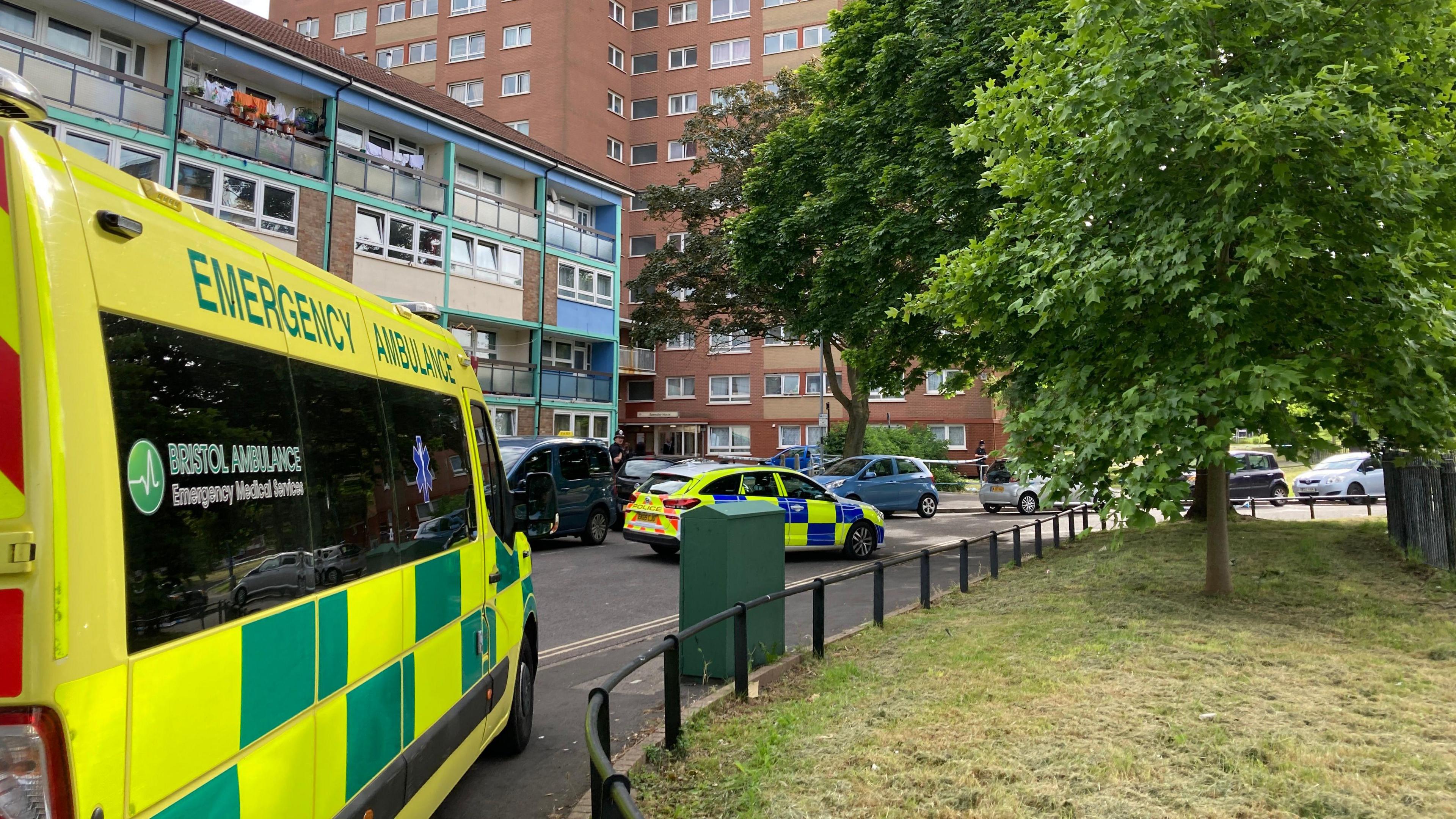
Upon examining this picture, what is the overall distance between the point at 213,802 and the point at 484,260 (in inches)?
1144

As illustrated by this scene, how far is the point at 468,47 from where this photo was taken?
1900 inches

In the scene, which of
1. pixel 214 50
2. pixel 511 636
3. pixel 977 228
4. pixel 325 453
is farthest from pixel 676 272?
pixel 325 453

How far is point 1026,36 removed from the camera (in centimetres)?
948

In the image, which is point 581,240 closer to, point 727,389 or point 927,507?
point 927,507

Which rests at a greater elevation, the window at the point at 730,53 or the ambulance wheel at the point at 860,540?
the window at the point at 730,53

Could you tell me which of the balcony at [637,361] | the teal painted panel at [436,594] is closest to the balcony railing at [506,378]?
the balcony at [637,361]

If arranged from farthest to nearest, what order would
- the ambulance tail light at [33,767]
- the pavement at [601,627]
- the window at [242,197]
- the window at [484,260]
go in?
the window at [484,260] < the window at [242,197] < the pavement at [601,627] < the ambulance tail light at [33,767]

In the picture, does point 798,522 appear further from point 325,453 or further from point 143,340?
point 143,340

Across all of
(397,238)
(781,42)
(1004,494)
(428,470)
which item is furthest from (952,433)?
(428,470)

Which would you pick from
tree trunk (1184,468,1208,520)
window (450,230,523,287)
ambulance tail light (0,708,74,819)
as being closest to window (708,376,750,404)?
window (450,230,523,287)

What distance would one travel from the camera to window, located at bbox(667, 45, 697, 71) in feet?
167

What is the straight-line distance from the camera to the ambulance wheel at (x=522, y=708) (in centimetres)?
539

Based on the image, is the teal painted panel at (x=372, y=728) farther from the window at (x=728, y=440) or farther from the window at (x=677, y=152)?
the window at (x=677, y=152)

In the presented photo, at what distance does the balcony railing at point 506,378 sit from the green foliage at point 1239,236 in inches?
941
